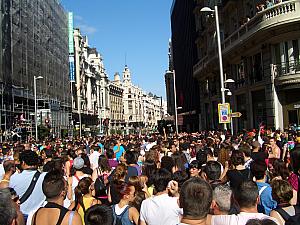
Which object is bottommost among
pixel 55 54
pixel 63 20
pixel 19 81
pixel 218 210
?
pixel 218 210

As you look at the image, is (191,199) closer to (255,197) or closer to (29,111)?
(255,197)

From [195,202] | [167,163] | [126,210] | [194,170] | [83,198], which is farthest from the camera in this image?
[167,163]

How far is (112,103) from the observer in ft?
509

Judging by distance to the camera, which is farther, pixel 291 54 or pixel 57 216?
pixel 291 54

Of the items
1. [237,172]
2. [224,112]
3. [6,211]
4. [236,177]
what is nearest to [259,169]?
[236,177]

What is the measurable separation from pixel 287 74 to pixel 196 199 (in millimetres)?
19814

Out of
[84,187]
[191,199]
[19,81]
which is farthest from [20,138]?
[191,199]

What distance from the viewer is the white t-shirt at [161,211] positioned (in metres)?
4.71

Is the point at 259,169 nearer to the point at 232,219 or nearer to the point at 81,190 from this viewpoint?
the point at 232,219

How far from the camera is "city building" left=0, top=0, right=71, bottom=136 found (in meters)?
40.0

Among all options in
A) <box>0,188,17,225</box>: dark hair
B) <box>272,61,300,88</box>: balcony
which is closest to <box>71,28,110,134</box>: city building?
<box>272,61,300,88</box>: balcony

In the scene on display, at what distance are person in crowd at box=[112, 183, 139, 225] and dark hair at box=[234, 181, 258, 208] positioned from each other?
4.25 ft

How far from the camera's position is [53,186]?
4.59 meters

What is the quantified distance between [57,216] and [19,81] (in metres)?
40.9
